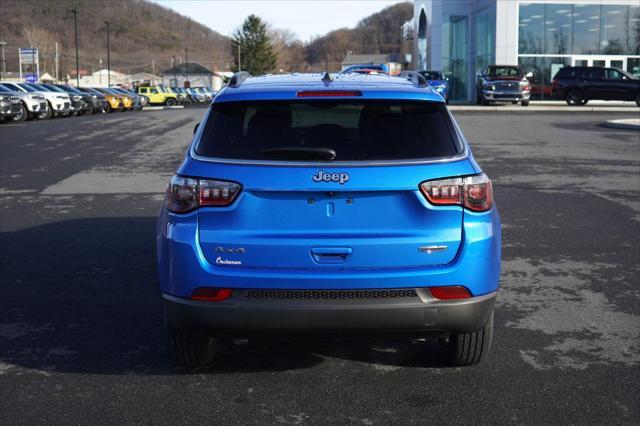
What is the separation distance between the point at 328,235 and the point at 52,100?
117ft

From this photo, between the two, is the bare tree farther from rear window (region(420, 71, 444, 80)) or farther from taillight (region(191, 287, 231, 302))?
taillight (region(191, 287, 231, 302))

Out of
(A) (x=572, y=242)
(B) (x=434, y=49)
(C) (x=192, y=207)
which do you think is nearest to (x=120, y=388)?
(C) (x=192, y=207)

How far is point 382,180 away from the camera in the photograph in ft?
12.7

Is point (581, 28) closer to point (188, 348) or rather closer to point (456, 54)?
point (456, 54)

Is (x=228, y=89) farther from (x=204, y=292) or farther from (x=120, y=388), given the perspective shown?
(x=120, y=388)

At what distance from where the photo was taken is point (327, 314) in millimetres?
3838

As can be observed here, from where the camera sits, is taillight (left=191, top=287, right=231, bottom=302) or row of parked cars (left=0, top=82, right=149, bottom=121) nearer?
taillight (left=191, top=287, right=231, bottom=302)

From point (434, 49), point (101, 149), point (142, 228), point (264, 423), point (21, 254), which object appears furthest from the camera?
point (434, 49)

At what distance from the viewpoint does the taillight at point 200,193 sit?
389 cm

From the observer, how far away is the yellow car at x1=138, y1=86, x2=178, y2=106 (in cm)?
7231

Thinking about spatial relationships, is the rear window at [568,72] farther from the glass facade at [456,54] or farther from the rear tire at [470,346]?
the rear tire at [470,346]

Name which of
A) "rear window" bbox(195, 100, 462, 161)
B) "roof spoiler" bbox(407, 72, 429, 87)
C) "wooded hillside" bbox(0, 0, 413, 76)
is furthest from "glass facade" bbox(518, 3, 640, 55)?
"wooded hillside" bbox(0, 0, 413, 76)

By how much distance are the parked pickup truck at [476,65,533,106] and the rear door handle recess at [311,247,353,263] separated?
118 ft

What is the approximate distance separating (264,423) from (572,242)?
17.0 feet
